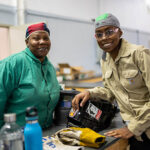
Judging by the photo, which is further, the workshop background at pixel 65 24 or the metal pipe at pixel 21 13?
the metal pipe at pixel 21 13

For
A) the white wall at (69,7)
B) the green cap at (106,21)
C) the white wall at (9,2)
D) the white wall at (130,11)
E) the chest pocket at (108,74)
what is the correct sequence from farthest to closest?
the white wall at (130,11) < the white wall at (69,7) < the white wall at (9,2) < the chest pocket at (108,74) < the green cap at (106,21)

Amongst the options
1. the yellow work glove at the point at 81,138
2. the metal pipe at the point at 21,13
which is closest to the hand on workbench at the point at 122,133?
the yellow work glove at the point at 81,138

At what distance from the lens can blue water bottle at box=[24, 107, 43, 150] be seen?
0.92 metres

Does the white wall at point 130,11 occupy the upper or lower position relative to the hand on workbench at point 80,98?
upper

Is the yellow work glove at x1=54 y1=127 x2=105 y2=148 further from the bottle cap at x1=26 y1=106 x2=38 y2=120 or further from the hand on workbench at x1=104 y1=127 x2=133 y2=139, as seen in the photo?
the bottle cap at x1=26 y1=106 x2=38 y2=120

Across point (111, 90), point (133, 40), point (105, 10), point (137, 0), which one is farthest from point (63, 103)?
point (137, 0)

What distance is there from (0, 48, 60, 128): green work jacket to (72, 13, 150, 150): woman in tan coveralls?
0.84 ft

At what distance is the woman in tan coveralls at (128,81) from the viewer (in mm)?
1413

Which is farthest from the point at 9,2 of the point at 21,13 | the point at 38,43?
the point at 38,43

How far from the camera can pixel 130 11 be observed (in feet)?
21.8

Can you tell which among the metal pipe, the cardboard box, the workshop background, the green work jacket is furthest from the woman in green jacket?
the cardboard box

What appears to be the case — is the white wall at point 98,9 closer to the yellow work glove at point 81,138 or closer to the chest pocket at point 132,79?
the chest pocket at point 132,79

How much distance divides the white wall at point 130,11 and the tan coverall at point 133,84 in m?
4.52

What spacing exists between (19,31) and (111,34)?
8.09ft
